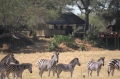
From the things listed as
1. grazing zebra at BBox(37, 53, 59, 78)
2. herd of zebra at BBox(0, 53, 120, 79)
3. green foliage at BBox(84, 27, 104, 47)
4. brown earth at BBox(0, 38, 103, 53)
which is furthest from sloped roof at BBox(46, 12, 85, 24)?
grazing zebra at BBox(37, 53, 59, 78)

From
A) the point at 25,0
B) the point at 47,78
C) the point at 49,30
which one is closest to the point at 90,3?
the point at 49,30

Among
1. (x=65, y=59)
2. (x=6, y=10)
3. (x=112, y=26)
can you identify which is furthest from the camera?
(x=112, y=26)

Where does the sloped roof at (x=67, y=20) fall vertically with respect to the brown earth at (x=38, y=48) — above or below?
above

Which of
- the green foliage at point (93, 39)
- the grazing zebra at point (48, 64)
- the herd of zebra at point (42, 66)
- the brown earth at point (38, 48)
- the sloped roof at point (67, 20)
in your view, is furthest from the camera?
the sloped roof at point (67, 20)

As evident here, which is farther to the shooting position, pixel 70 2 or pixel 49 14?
pixel 70 2

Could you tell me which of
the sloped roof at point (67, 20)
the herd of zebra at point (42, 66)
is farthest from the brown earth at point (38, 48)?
the herd of zebra at point (42, 66)

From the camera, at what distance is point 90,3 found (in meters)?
51.7

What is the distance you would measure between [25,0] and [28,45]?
8020 mm

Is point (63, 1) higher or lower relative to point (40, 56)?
higher

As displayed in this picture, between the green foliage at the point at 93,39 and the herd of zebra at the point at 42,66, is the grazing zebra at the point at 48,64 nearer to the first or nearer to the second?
the herd of zebra at the point at 42,66

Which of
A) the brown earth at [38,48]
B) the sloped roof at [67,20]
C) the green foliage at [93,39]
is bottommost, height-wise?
the brown earth at [38,48]

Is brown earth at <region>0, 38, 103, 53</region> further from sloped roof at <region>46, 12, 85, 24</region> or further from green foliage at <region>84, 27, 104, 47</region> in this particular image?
sloped roof at <region>46, 12, 85, 24</region>

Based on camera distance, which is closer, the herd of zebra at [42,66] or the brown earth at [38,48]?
the herd of zebra at [42,66]

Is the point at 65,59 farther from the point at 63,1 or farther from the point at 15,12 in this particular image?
the point at 63,1
